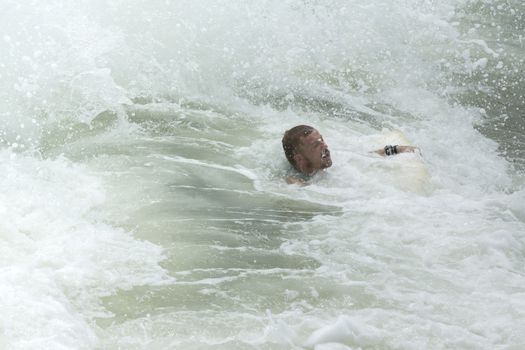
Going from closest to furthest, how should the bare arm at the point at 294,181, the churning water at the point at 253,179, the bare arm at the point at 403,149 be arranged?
the churning water at the point at 253,179, the bare arm at the point at 294,181, the bare arm at the point at 403,149

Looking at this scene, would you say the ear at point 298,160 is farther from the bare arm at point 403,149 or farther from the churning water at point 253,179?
the bare arm at point 403,149

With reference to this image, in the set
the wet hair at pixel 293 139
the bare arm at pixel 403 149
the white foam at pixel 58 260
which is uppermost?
the wet hair at pixel 293 139

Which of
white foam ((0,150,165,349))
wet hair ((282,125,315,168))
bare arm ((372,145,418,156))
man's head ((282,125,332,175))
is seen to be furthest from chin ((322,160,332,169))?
white foam ((0,150,165,349))

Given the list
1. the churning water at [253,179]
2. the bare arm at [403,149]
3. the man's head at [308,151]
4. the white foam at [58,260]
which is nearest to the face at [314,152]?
the man's head at [308,151]

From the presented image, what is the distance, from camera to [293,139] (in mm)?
6887

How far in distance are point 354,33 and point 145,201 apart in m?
5.68

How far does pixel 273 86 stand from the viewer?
919 cm

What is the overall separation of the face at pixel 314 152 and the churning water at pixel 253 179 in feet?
0.39

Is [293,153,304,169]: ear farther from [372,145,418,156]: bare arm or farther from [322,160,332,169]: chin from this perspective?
[372,145,418,156]: bare arm

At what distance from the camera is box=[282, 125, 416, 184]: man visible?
6793 mm

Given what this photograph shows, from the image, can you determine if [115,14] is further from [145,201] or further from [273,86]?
[145,201]

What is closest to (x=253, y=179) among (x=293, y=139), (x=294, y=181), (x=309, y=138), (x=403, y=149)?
(x=294, y=181)

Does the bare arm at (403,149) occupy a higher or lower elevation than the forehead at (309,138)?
lower

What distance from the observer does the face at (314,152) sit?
22.3ft
